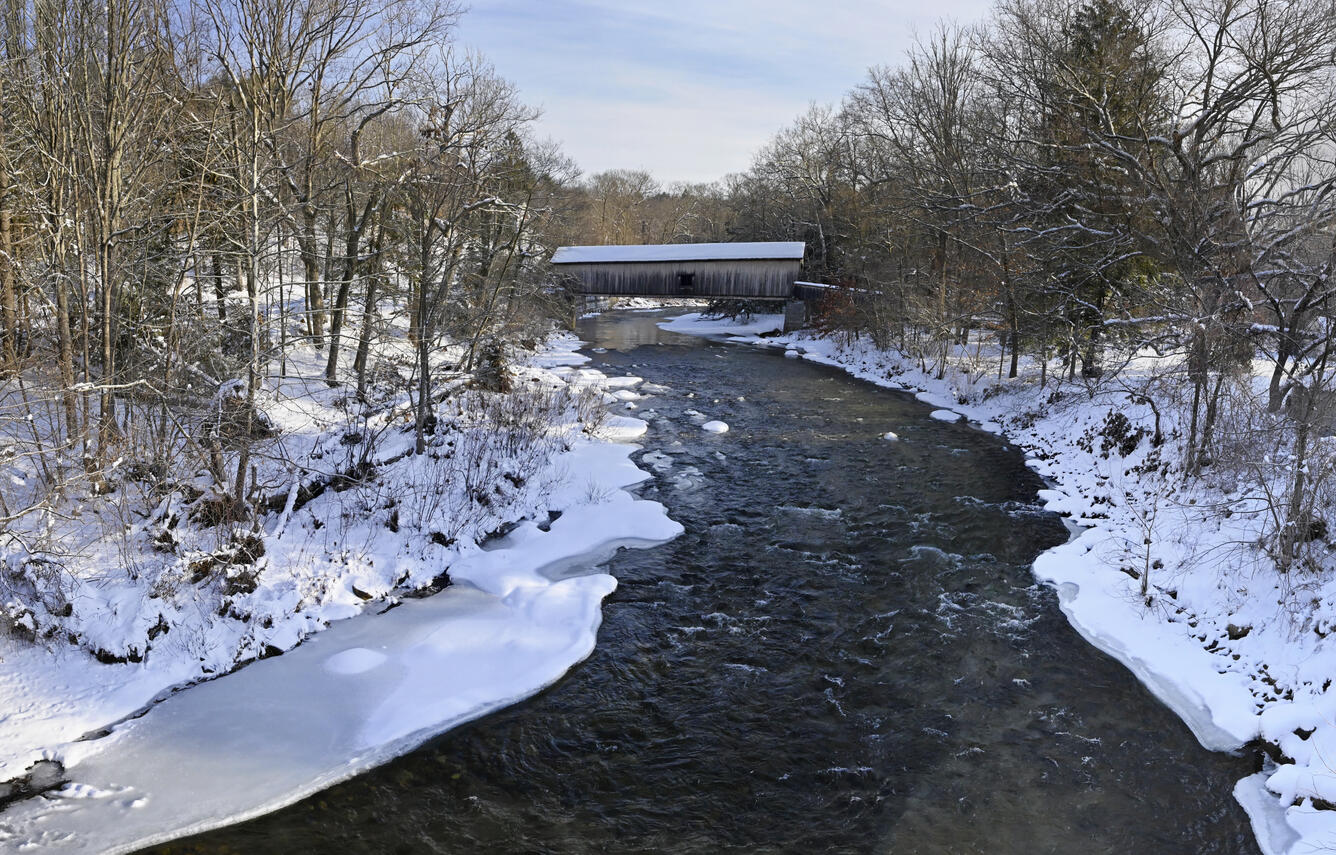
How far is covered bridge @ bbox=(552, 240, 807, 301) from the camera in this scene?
33.6 m

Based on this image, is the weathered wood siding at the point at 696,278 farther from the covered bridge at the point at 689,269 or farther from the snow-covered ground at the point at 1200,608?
the snow-covered ground at the point at 1200,608

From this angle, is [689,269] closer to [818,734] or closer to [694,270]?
[694,270]

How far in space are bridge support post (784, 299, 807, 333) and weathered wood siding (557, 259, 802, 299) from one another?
3264 mm

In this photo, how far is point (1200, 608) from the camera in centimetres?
808

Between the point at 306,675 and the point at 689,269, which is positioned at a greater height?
the point at 689,269

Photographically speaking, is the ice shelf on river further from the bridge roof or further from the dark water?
the bridge roof

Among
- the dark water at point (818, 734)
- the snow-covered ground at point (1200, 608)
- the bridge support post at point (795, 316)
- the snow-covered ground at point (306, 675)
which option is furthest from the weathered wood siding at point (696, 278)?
the snow-covered ground at point (306, 675)

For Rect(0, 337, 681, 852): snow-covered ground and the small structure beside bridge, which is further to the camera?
the small structure beside bridge

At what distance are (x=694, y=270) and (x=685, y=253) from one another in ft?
3.04

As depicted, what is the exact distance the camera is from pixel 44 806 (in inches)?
214

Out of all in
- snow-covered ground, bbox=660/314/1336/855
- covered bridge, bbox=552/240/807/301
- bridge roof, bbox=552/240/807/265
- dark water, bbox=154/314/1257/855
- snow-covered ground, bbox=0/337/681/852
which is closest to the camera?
dark water, bbox=154/314/1257/855

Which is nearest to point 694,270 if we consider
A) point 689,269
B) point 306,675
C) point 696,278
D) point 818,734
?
point 689,269

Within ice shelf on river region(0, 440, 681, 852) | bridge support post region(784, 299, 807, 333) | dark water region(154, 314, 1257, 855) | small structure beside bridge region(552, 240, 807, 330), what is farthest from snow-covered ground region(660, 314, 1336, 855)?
bridge support post region(784, 299, 807, 333)

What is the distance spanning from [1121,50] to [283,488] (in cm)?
1754
